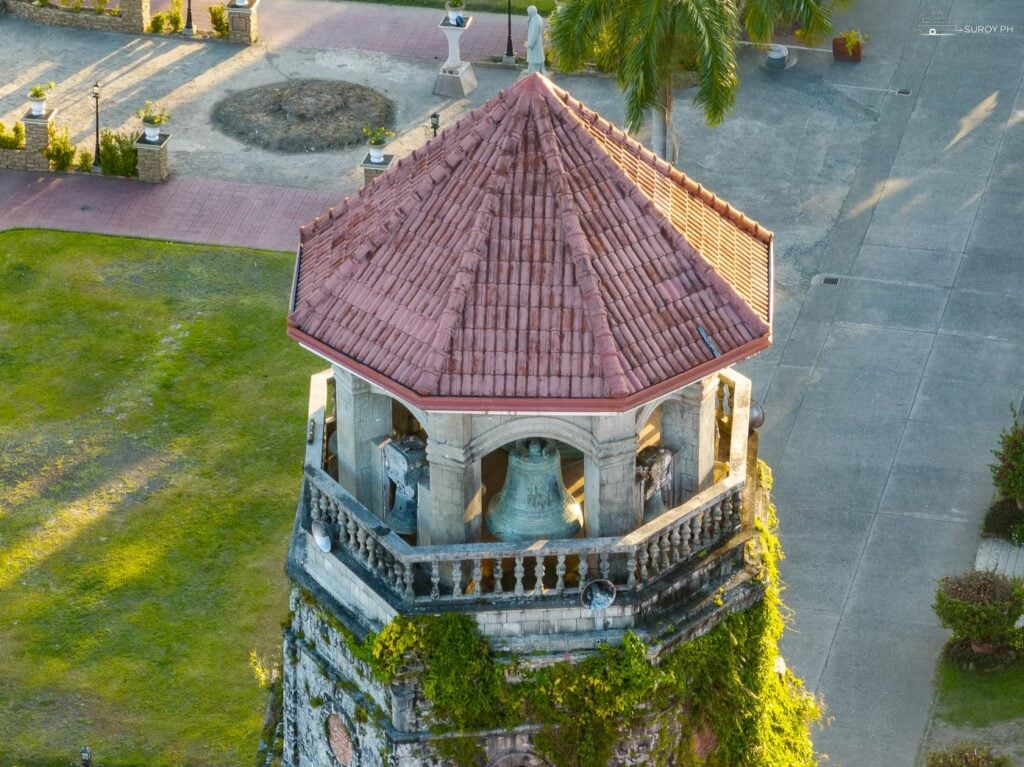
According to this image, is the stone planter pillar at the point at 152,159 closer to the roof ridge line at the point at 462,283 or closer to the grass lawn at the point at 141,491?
the grass lawn at the point at 141,491

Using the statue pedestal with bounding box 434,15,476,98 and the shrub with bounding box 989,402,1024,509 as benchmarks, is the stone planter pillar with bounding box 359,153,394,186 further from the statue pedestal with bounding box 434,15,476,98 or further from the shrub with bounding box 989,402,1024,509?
the shrub with bounding box 989,402,1024,509

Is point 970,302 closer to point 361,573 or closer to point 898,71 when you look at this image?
point 898,71

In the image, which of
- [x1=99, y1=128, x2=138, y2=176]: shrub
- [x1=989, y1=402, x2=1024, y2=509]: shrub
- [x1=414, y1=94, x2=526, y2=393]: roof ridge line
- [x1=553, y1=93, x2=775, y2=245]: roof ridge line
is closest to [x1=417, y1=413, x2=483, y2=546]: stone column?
[x1=414, y1=94, x2=526, y2=393]: roof ridge line

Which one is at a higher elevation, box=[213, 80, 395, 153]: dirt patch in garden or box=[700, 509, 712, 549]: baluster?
box=[700, 509, 712, 549]: baluster

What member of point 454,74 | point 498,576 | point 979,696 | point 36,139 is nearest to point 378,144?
point 454,74

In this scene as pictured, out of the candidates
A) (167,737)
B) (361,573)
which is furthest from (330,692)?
(167,737)
